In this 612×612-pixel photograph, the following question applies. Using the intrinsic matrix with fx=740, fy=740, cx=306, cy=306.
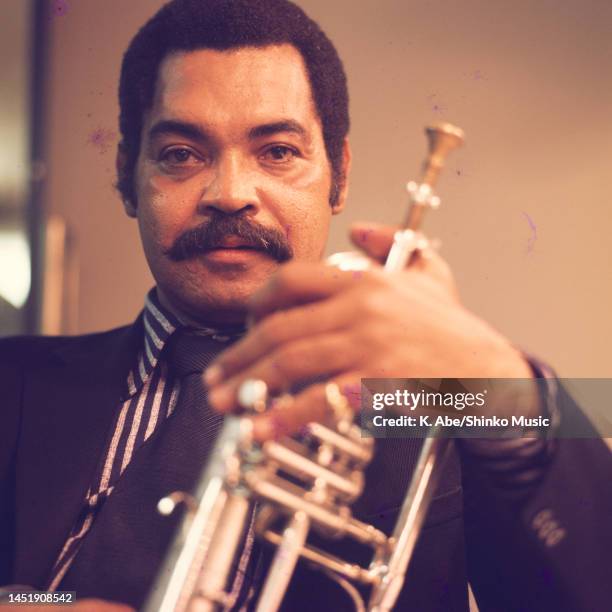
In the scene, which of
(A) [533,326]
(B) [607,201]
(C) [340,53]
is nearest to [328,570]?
(A) [533,326]

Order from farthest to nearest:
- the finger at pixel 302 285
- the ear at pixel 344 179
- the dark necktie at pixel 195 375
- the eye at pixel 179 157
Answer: the ear at pixel 344 179
the eye at pixel 179 157
the dark necktie at pixel 195 375
the finger at pixel 302 285

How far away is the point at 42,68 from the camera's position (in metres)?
1.28

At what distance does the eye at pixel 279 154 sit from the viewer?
0.96 meters

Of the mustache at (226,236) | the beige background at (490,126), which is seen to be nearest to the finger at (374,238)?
the mustache at (226,236)

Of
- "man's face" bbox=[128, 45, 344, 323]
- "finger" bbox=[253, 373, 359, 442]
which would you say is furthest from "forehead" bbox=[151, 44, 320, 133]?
"finger" bbox=[253, 373, 359, 442]

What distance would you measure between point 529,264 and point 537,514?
0.60 m

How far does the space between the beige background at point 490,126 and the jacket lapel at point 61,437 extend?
0.28 metres

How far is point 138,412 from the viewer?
3.18 ft

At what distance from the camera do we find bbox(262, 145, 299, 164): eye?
959 mm

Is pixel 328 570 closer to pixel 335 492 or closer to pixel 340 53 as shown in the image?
pixel 335 492

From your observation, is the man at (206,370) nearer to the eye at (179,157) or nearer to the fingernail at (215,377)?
the eye at (179,157)

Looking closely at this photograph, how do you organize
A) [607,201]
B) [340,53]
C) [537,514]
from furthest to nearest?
[340,53] → [607,201] → [537,514]

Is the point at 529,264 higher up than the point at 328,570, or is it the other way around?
the point at 529,264

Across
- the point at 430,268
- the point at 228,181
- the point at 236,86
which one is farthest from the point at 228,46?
the point at 430,268
